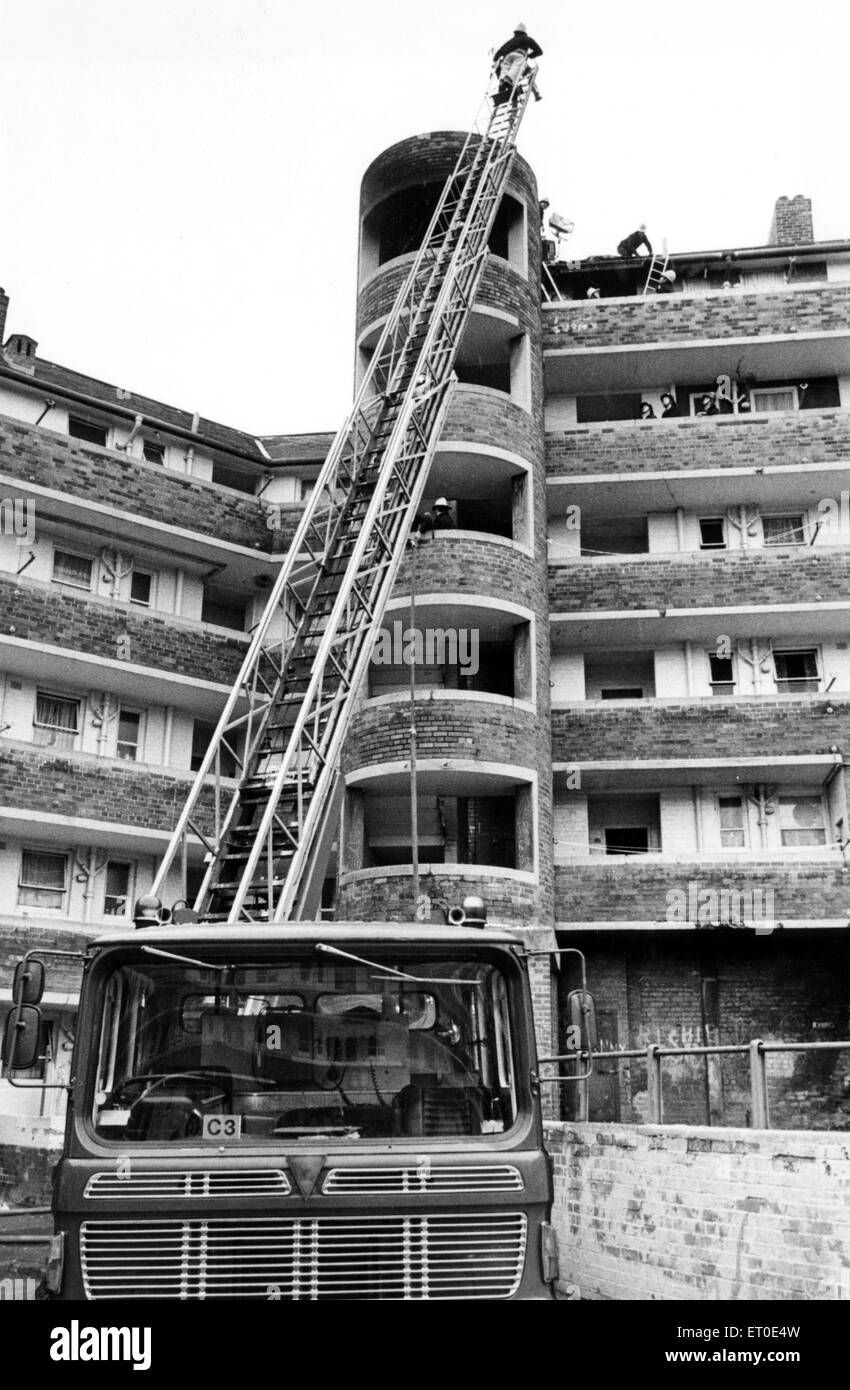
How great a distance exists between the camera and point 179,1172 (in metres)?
5.86

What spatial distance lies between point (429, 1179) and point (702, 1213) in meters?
5.35

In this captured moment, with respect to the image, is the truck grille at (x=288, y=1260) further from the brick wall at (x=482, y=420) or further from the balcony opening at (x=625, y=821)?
the balcony opening at (x=625, y=821)

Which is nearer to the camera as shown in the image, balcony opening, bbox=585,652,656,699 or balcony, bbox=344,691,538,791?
balcony, bbox=344,691,538,791

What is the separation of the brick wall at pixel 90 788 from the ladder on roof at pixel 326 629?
307 inches

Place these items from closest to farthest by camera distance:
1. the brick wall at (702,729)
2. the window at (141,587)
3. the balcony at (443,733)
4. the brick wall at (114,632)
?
the balcony at (443,733) < the brick wall at (114,632) < the brick wall at (702,729) < the window at (141,587)

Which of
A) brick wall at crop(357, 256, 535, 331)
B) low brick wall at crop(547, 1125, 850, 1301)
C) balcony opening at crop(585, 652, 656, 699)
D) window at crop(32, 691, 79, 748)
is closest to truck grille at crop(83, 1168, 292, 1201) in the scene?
low brick wall at crop(547, 1125, 850, 1301)

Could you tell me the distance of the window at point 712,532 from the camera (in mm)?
25422

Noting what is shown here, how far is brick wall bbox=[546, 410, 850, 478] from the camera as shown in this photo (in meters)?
24.4

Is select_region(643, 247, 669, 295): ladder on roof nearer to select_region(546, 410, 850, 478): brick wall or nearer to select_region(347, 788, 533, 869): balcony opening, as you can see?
select_region(546, 410, 850, 478): brick wall

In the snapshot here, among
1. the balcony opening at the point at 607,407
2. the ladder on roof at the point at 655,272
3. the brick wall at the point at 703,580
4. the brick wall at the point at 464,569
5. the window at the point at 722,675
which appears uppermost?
the ladder on roof at the point at 655,272

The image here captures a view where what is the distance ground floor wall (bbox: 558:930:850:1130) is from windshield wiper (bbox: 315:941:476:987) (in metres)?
15.6

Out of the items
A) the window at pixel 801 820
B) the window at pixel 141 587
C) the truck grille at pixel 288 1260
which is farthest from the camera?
the window at pixel 141 587

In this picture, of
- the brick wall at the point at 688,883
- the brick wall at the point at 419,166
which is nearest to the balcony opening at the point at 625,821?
the brick wall at the point at 688,883
